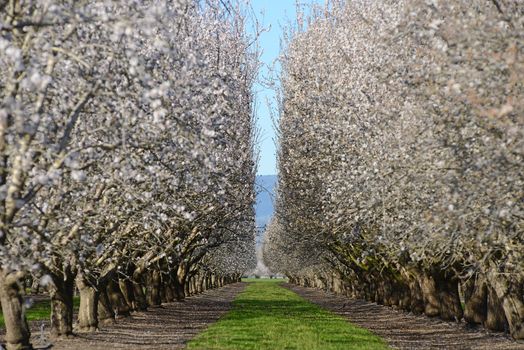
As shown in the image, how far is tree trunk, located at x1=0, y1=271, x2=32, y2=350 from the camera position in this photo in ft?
62.4

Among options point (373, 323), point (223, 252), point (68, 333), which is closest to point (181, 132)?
point (68, 333)

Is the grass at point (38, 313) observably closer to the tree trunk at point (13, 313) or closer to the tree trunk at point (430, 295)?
the tree trunk at point (13, 313)

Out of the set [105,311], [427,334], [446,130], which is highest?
[446,130]

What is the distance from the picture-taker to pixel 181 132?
47.9 ft

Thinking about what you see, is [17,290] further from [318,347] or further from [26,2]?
[318,347]

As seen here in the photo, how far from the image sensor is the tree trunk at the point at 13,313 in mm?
19011

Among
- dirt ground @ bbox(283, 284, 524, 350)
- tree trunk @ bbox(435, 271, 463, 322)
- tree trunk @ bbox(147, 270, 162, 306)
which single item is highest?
tree trunk @ bbox(147, 270, 162, 306)

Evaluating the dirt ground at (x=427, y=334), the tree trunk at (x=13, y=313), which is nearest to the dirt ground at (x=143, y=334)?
the tree trunk at (x=13, y=313)

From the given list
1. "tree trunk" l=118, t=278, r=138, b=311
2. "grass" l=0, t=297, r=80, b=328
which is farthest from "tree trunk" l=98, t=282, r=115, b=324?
"tree trunk" l=118, t=278, r=138, b=311

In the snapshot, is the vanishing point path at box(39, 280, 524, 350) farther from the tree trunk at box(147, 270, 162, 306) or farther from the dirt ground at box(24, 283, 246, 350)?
the tree trunk at box(147, 270, 162, 306)

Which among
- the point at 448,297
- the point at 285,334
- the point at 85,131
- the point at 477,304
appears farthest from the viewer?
the point at 448,297

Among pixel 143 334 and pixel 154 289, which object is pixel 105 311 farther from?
pixel 154 289

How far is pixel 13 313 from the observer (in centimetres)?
1950

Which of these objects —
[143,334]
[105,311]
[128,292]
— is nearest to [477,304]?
[143,334]
